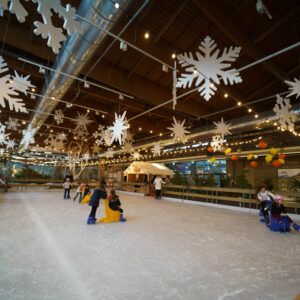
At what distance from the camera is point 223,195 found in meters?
9.24

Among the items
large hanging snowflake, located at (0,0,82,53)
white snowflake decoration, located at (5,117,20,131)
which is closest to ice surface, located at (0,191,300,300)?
large hanging snowflake, located at (0,0,82,53)

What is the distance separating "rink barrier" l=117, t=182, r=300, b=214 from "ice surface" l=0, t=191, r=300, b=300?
272cm

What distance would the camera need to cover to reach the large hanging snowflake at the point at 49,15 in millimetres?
1450

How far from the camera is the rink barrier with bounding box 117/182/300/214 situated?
22.6ft

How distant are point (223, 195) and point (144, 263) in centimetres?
727

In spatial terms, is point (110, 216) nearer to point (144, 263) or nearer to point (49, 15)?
point (144, 263)

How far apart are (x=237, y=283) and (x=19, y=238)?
148 inches

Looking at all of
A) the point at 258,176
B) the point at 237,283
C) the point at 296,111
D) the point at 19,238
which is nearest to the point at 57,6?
the point at 237,283

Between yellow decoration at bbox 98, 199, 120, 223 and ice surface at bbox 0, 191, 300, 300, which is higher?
yellow decoration at bbox 98, 199, 120, 223

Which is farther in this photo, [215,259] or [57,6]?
[215,259]

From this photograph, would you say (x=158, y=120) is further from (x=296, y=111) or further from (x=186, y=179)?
(x=296, y=111)

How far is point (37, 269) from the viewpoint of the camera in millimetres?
2578

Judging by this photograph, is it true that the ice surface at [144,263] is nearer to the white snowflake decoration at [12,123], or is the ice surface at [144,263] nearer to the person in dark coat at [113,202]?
the person in dark coat at [113,202]

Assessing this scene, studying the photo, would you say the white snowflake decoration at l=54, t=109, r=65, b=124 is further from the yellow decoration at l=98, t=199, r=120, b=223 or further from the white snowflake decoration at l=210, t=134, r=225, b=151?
the white snowflake decoration at l=210, t=134, r=225, b=151
